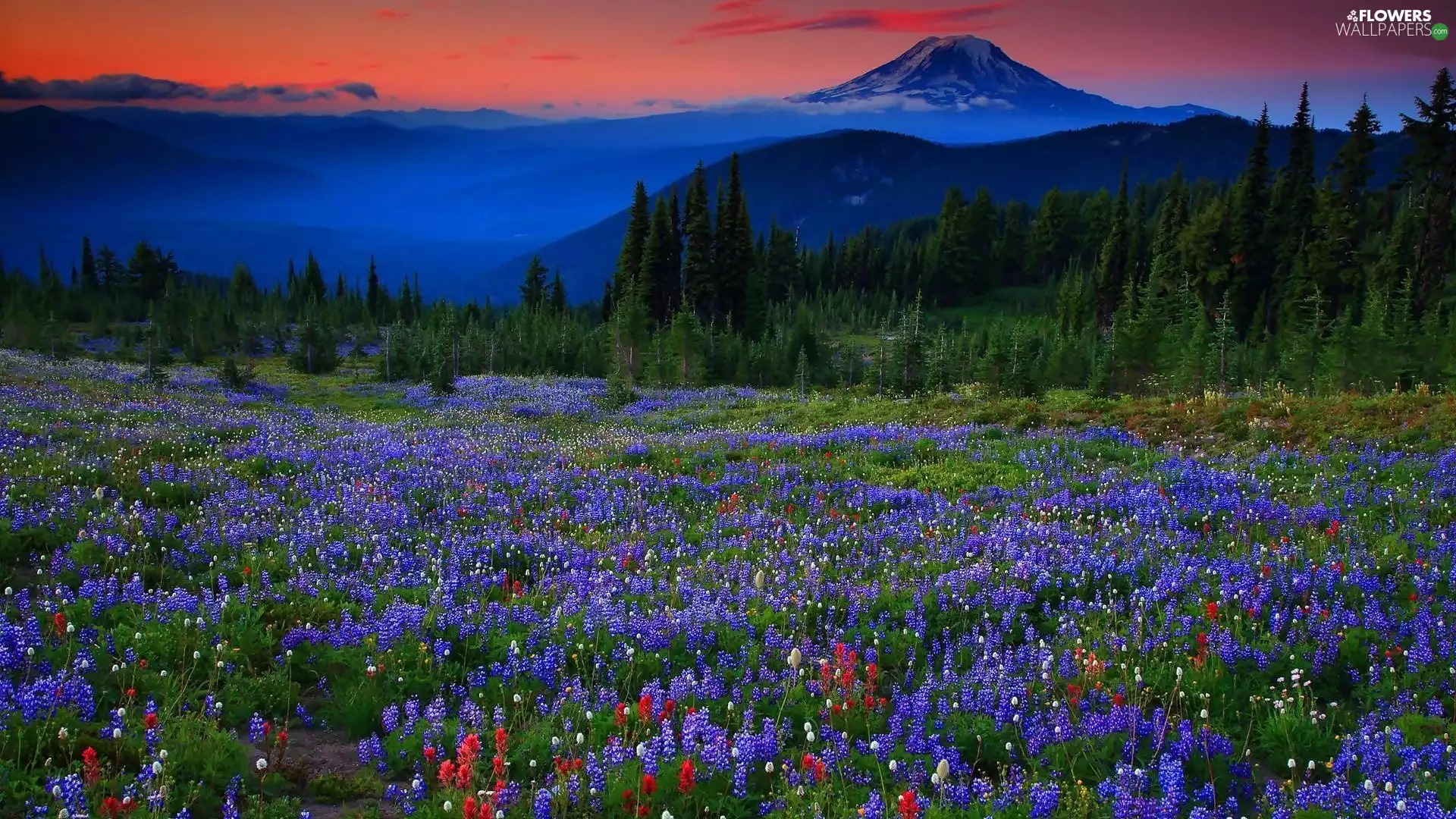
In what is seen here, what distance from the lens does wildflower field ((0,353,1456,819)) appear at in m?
5.73

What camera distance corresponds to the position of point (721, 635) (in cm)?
840

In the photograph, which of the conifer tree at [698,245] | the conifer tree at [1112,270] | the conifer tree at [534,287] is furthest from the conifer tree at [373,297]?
the conifer tree at [1112,270]

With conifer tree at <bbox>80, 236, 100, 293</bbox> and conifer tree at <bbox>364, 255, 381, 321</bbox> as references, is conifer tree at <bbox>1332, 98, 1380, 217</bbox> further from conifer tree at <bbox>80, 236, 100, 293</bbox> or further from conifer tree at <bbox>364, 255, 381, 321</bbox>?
conifer tree at <bbox>80, 236, 100, 293</bbox>

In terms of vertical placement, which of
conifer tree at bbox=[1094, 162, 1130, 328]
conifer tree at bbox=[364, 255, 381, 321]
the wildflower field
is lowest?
the wildflower field

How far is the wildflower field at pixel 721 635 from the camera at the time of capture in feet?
18.8

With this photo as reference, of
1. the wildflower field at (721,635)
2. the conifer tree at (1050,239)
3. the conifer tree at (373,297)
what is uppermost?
the conifer tree at (1050,239)

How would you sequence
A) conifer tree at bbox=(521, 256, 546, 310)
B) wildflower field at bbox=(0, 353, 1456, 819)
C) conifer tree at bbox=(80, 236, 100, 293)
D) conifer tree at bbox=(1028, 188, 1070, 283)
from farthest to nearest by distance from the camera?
conifer tree at bbox=(1028, 188, 1070, 283)
conifer tree at bbox=(80, 236, 100, 293)
conifer tree at bbox=(521, 256, 546, 310)
wildflower field at bbox=(0, 353, 1456, 819)

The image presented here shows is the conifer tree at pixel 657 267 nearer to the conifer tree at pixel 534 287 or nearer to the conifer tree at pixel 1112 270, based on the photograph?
the conifer tree at pixel 534 287

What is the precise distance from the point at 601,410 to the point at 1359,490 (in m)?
26.1

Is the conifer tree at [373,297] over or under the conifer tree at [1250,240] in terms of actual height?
under

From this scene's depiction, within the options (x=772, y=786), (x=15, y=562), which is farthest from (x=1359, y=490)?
(x=15, y=562)

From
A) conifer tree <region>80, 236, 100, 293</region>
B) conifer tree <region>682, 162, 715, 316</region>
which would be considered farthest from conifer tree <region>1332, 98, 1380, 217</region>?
conifer tree <region>80, 236, 100, 293</region>

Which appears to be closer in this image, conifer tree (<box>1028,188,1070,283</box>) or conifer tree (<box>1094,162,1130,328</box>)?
conifer tree (<box>1094,162,1130,328</box>)

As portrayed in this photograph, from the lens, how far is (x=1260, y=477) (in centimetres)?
1441
